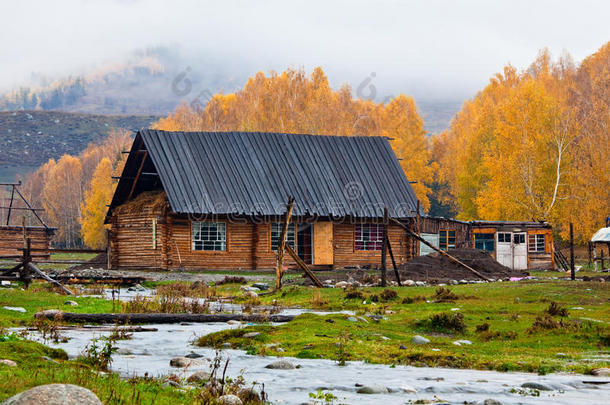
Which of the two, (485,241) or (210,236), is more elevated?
(210,236)

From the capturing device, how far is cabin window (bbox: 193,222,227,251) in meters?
36.2

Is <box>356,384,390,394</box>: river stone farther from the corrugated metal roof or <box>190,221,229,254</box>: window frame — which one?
the corrugated metal roof

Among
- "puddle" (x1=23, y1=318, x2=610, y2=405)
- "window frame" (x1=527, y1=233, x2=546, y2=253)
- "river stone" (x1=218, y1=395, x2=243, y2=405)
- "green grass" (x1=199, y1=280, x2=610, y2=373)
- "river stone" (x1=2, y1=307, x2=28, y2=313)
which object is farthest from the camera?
"window frame" (x1=527, y1=233, x2=546, y2=253)

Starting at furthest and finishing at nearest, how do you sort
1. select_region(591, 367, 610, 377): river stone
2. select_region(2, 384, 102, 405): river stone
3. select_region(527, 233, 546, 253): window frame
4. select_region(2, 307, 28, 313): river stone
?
select_region(527, 233, 546, 253): window frame, select_region(2, 307, 28, 313): river stone, select_region(591, 367, 610, 377): river stone, select_region(2, 384, 102, 405): river stone

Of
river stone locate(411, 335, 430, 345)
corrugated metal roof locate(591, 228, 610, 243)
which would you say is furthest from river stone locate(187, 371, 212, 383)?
corrugated metal roof locate(591, 228, 610, 243)

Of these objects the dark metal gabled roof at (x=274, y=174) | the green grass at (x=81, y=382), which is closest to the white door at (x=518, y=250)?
the dark metal gabled roof at (x=274, y=174)

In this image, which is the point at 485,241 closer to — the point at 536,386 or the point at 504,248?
the point at 504,248

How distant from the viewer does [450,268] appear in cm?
3006

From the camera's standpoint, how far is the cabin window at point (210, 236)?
36.2m

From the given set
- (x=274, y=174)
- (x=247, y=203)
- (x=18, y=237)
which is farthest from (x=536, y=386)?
(x=18, y=237)

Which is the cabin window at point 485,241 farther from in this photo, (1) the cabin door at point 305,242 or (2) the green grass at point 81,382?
(2) the green grass at point 81,382

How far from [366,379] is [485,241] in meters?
32.2

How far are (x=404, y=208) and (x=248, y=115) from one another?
40.6m

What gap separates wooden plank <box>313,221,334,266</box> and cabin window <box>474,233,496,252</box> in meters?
8.40
